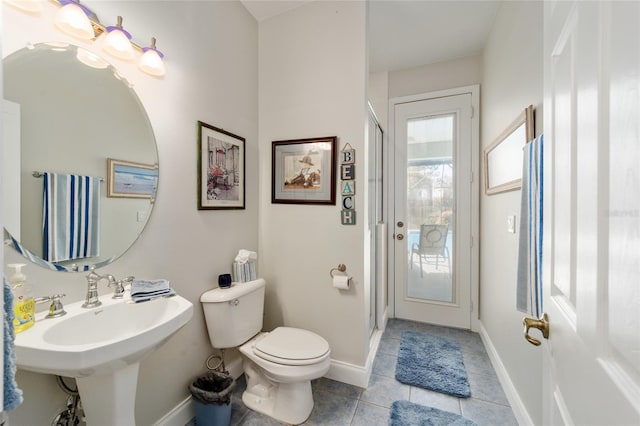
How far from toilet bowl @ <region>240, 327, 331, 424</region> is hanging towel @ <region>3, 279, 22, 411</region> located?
115 cm

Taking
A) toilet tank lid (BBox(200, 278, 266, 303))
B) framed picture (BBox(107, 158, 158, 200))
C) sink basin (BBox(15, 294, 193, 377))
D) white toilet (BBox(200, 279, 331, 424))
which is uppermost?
framed picture (BBox(107, 158, 158, 200))

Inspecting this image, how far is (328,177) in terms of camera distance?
192cm

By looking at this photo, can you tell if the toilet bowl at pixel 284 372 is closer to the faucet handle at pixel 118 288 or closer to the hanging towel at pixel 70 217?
the faucet handle at pixel 118 288

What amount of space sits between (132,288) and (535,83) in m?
2.15

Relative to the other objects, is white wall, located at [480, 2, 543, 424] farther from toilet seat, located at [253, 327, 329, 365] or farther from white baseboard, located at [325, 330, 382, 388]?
toilet seat, located at [253, 327, 329, 365]

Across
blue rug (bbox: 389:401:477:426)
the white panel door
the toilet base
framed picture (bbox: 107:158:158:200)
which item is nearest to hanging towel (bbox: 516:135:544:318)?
the white panel door

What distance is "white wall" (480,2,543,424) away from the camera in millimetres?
1364

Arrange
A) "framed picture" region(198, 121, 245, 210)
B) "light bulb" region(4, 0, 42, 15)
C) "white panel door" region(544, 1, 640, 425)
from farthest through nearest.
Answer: "framed picture" region(198, 121, 245, 210) → "light bulb" region(4, 0, 42, 15) → "white panel door" region(544, 1, 640, 425)

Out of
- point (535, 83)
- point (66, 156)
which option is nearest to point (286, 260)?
point (66, 156)

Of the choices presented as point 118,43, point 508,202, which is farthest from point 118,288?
point 508,202

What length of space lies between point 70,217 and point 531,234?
201 cm

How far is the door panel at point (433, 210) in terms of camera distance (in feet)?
8.93

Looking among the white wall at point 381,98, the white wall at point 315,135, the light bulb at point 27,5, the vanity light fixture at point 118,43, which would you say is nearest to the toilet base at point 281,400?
the white wall at point 315,135

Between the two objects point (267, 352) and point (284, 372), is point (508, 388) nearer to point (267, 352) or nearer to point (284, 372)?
point (284, 372)
